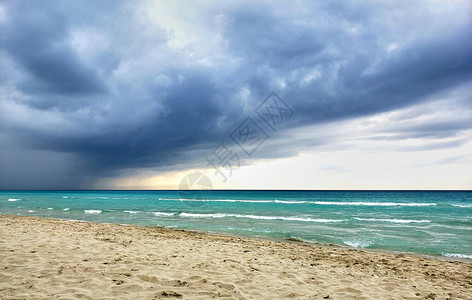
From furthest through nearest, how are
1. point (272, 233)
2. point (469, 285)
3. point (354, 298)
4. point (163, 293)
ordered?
point (272, 233) → point (469, 285) → point (354, 298) → point (163, 293)

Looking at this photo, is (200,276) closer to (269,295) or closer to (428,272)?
(269,295)

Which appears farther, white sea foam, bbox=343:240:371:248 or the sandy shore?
white sea foam, bbox=343:240:371:248

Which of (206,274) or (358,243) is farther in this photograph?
(358,243)

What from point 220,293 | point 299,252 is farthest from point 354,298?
point 299,252

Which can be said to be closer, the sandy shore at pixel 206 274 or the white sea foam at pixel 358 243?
the sandy shore at pixel 206 274

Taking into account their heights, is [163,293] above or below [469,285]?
above

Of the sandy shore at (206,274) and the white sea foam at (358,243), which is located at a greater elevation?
the sandy shore at (206,274)

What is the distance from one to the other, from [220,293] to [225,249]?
14.6 feet

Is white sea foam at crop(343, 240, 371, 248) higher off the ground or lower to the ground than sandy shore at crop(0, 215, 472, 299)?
lower

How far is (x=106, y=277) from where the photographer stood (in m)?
5.34

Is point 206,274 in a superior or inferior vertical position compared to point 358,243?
superior

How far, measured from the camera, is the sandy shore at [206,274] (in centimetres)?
483

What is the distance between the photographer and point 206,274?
5.95m

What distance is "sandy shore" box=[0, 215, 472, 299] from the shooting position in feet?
15.9
